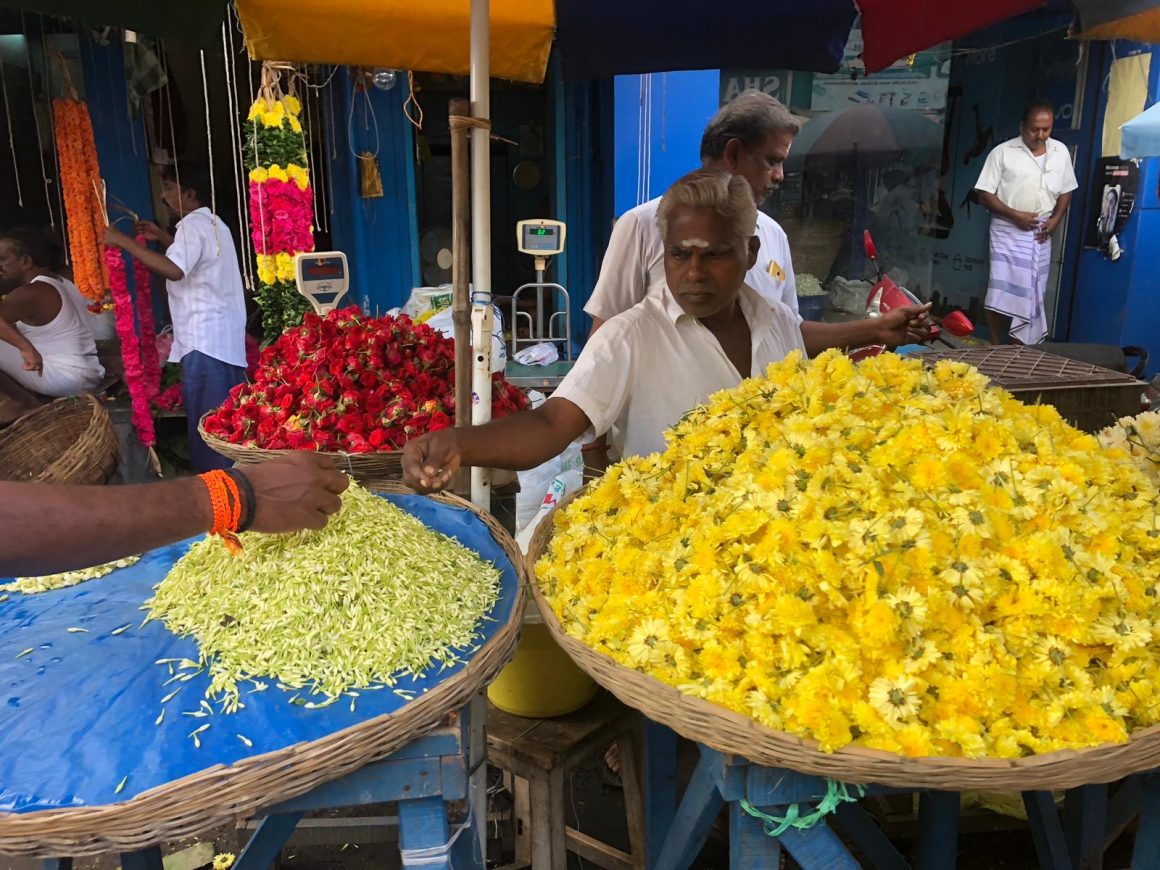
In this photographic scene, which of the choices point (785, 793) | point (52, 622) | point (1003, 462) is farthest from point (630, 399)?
point (52, 622)

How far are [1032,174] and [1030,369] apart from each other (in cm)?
419

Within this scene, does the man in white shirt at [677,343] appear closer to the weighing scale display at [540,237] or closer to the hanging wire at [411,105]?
the weighing scale display at [540,237]

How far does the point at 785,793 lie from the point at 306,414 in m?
2.09

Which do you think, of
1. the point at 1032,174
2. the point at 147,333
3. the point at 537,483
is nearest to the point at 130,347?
the point at 147,333

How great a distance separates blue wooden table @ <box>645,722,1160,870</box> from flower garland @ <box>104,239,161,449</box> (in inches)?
172

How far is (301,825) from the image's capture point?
2.57 meters

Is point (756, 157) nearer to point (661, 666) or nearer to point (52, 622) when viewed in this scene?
point (661, 666)

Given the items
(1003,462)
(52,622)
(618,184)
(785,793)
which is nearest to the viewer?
(785,793)

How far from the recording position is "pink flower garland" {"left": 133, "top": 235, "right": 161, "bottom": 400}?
5.32 meters

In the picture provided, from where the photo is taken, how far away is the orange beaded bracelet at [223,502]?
1.57 metres

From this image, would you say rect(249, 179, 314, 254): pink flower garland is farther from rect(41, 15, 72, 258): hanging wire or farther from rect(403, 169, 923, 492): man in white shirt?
rect(403, 169, 923, 492): man in white shirt

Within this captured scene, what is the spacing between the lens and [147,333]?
5.43 metres

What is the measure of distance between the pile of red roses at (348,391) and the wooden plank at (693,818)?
150 cm

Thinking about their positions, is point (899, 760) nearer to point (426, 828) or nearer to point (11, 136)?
point (426, 828)
